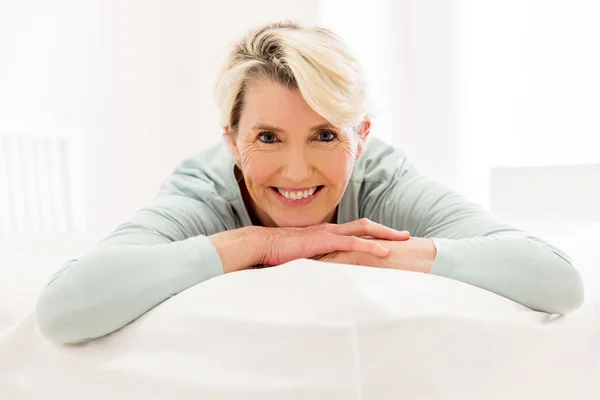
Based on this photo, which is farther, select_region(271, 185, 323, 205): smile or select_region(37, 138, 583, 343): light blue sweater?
select_region(271, 185, 323, 205): smile

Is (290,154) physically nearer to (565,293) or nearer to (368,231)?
(368,231)

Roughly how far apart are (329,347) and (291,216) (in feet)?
1.65

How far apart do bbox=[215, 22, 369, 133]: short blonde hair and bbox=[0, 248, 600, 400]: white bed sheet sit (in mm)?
351

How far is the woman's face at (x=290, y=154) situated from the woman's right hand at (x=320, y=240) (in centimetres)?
15

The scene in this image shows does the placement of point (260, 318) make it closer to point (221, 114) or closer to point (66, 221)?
point (221, 114)

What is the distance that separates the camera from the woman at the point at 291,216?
90 cm

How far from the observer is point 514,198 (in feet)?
9.21

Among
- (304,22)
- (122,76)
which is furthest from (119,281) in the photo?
(122,76)

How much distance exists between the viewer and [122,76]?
3666 millimetres

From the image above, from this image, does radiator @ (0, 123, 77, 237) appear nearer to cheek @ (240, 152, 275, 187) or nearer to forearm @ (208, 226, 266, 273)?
cheek @ (240, 152, 275, 187)

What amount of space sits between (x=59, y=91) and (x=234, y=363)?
9.44ft

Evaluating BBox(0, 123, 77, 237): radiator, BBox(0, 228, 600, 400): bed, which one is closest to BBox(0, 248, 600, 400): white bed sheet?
BBox(0, 228, 600, 400): bed

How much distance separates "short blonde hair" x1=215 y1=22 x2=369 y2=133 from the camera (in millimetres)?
1099

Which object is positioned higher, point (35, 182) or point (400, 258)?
point (400, 258)
